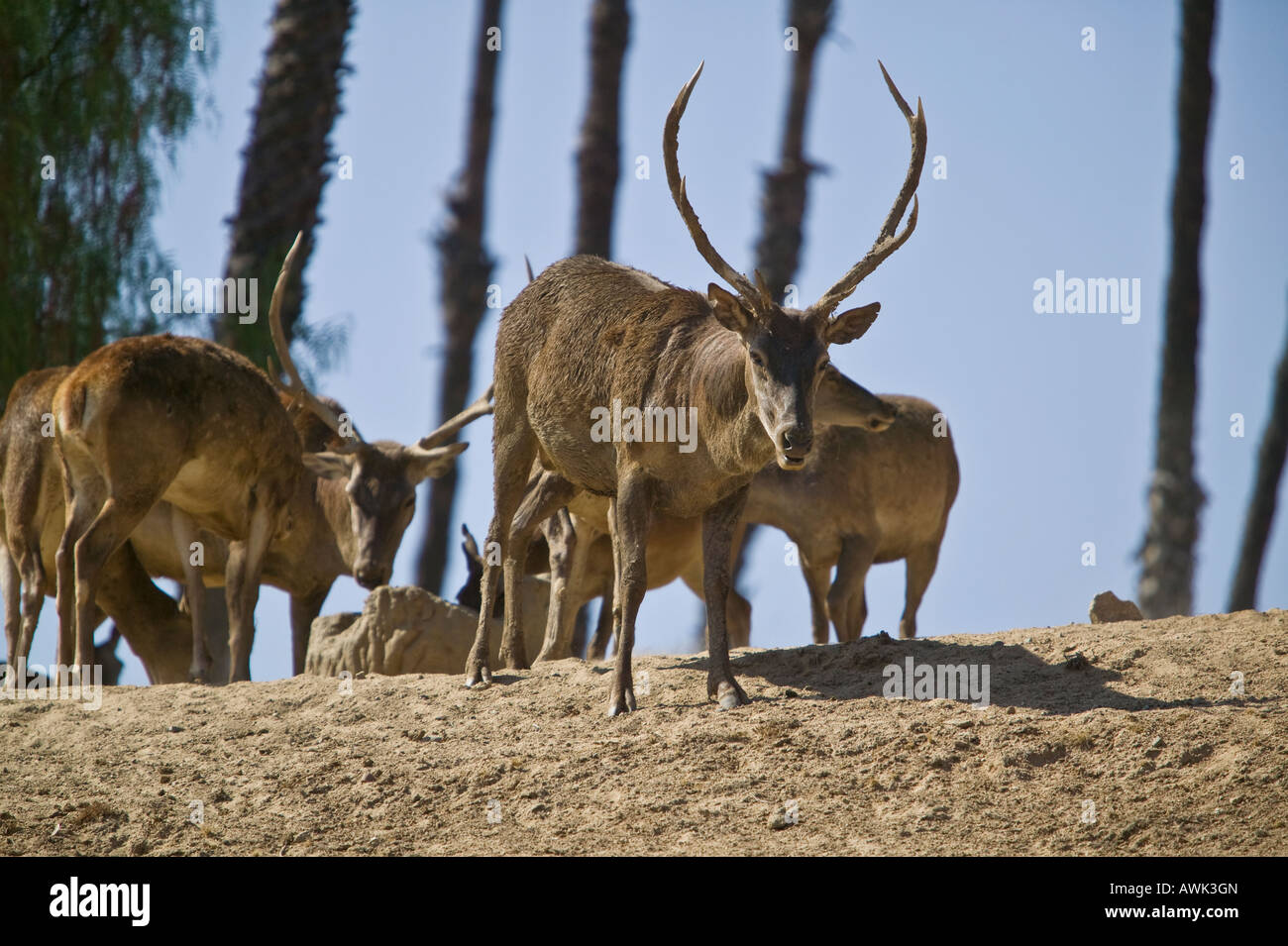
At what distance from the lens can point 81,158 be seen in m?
12.6

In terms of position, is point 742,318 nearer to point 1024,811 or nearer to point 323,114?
point 1024,811

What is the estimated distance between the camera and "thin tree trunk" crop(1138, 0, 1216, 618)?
1559cm

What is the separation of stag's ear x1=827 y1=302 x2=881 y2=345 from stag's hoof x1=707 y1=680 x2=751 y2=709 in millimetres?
1802

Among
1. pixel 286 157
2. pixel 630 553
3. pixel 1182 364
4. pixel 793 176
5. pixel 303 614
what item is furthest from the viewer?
pixel 793 176

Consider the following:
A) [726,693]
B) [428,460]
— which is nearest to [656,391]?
[726,693]

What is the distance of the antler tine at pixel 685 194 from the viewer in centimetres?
779

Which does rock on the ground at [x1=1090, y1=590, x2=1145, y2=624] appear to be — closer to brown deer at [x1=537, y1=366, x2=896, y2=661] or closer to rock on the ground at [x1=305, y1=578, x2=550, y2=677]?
brown deer at [x1=537, y1=366, x2=896, y2=661]

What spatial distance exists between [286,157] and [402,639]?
551 centimetres

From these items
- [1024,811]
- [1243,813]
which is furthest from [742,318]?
[1243,813]

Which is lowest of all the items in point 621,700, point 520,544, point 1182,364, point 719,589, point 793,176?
point 621,700

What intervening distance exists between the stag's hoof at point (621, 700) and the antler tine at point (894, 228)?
2123mm

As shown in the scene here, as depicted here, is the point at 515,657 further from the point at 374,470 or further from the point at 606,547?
the point at 374,470

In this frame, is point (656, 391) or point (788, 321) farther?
point (656, 391)

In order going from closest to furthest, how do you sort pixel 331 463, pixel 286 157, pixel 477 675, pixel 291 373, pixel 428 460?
pixel 477 675 < pixel 291 373 < pixel 331 463 < pixel 428 460 < pixel 286 157
